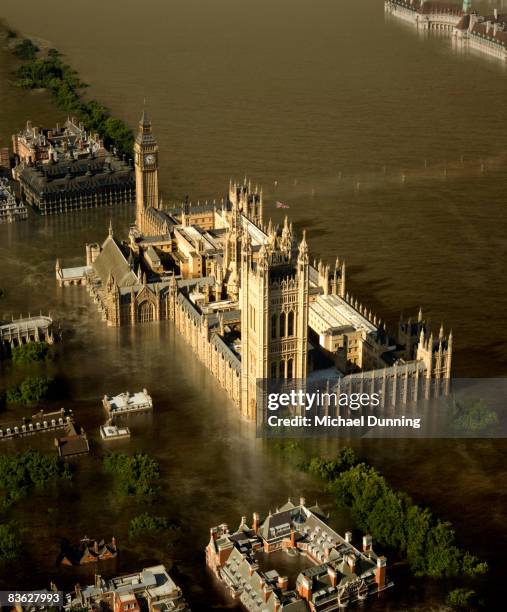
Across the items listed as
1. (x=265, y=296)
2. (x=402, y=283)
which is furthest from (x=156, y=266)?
(x=265, y=296)

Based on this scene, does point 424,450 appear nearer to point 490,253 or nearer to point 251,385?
point 251,385

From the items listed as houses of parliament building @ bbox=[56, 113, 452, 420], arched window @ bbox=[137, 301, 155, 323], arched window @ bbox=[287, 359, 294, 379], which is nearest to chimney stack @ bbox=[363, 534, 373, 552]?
houses of parliament building @ bbox=[56, 113, 452, 420]

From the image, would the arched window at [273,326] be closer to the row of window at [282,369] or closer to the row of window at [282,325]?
the row of window at [282,325]

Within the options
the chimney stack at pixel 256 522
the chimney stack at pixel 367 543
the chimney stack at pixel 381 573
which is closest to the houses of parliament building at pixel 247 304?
the chimney stack at pixel 256 522

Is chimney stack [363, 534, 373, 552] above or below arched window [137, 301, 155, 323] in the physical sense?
below

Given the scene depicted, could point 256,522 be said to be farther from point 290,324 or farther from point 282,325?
point 290,324

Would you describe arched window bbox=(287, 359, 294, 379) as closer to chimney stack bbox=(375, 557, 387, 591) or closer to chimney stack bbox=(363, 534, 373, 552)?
chimney stack bbox=(363, 534, 373, 552)
